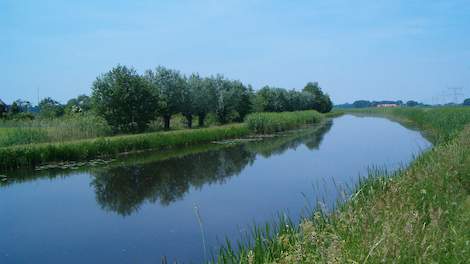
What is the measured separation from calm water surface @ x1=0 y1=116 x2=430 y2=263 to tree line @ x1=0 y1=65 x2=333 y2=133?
7551 mm

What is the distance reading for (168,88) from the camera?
2927cm

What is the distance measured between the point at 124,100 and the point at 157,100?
2798 millimetres

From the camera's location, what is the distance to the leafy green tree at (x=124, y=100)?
24.3 metres

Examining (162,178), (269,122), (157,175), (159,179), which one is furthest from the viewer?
(269,122)

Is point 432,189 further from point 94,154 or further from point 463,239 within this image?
point 94,154

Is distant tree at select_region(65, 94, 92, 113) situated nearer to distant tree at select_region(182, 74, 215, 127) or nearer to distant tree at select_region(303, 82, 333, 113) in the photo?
distant tree at select_region(182, 74, 215, 127)

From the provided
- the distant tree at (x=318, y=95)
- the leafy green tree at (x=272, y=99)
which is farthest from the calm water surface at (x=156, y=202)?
the distant tree at (x=318, y=95)

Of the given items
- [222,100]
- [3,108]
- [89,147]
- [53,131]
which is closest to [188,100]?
[222,100]

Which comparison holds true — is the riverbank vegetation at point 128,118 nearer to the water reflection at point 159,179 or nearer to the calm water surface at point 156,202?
the calm water surface at point 156,202

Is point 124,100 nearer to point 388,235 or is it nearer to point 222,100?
point 222,100

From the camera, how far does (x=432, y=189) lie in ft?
19.2

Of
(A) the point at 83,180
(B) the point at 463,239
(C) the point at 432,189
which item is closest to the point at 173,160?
(A) the point at 83,180

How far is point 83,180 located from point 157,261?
26.3 ft

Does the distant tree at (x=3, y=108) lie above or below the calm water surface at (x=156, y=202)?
above
